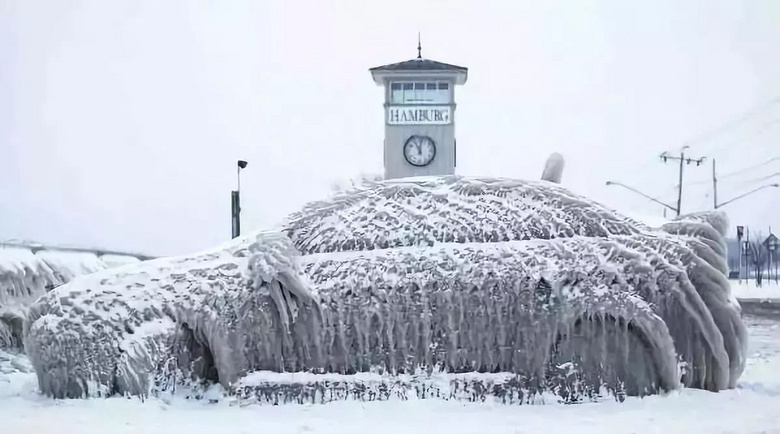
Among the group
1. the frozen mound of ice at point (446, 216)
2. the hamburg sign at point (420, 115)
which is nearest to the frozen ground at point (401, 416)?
the frozen mound of ice at point (446, 216)

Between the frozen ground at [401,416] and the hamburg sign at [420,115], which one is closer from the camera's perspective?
the frozen ground at [401,416]

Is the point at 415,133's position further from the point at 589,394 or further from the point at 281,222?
the point at 589,394

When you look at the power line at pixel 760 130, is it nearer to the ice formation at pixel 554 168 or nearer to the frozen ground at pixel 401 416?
the ice formation at pixel 554 168

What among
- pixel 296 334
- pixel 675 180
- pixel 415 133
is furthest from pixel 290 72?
pixel 675 180

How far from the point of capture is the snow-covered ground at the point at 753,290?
289 cm

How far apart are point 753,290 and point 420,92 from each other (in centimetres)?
143

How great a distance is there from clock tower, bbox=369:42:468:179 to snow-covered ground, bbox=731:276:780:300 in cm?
110

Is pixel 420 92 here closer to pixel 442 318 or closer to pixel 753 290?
pixel 442 318

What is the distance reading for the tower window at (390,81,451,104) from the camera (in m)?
3.13

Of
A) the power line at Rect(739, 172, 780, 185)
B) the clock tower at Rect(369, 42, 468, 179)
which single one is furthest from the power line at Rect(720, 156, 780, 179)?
the clock tower at Rect(369, 42, 468, 179)

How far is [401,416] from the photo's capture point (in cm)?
248

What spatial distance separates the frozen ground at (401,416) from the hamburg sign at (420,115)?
1108 mm

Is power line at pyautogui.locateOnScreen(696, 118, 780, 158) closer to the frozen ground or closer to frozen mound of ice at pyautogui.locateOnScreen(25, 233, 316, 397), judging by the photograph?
the frozen ground

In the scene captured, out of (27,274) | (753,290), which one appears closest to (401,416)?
(753,290)
